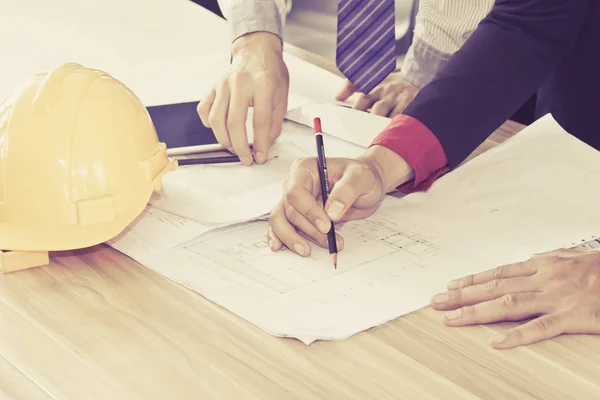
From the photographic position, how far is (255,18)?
155 cm

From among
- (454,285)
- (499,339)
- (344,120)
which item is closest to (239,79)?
(344,120)

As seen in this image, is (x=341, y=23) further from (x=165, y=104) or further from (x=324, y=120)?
(x=165, y=104)

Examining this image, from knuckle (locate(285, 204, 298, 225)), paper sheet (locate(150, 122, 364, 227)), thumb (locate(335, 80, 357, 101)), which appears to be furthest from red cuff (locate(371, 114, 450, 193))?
thumb (locate(335, 80, 357, 101))

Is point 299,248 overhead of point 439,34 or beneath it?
beneath

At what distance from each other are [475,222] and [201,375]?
488 mm

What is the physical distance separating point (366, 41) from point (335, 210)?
1.77 feet

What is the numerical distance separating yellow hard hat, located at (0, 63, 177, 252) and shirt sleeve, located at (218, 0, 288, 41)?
575mm

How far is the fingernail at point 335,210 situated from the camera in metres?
1.04

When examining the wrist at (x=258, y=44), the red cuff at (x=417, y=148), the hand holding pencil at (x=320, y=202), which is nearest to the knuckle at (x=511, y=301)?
the hand holding pencil at (x=320, y=202)

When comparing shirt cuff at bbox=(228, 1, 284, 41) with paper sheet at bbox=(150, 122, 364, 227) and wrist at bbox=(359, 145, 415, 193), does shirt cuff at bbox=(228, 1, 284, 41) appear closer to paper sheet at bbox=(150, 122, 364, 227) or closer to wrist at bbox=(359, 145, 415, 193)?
paper sheet at bbox=(150, 122, 364, 227)

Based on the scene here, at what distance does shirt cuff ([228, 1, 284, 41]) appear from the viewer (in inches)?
60.8

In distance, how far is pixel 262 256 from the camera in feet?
3.35

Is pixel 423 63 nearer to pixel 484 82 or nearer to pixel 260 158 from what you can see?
pixel 484 82

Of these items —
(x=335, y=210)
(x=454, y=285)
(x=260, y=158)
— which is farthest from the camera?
(x=260, y=158)
